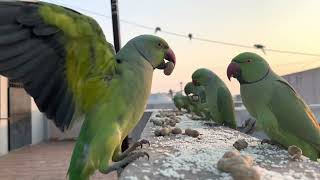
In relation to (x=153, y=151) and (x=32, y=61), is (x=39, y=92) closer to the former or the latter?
(x=32, y=61)

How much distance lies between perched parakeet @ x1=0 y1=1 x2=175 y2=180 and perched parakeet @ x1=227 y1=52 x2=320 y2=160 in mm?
853

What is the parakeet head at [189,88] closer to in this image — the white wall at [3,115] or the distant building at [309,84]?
the white wall at [3,115]

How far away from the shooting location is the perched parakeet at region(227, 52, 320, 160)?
2.62 m

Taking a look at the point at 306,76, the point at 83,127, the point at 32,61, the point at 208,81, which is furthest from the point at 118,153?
the point at 306,76

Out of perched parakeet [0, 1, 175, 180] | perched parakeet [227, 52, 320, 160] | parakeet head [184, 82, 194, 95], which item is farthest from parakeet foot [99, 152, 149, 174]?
parakeet head [184, 82, 194, 95]

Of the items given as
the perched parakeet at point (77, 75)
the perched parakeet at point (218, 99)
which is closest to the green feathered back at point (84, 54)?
the perched parakeet at point (77, 75)

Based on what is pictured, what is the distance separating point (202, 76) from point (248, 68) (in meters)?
2.38

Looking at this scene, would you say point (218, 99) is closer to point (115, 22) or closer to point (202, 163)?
point (115, 22)

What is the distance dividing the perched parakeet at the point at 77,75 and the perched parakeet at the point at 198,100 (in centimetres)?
317

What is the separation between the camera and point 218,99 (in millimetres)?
4801

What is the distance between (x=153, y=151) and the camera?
2334 millimetres

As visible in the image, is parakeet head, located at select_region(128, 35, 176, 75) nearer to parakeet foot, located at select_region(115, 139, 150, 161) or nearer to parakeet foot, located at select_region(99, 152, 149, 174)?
parakeet foot, located at select_region(115, 139, 150, 161)

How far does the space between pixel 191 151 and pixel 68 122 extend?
0.69 meters

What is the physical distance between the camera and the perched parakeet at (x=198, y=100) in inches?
217
